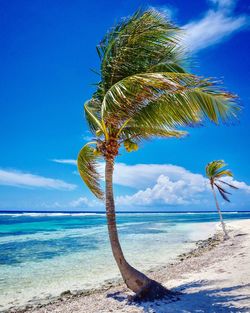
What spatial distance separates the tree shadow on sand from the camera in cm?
550

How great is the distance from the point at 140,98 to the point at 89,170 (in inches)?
115

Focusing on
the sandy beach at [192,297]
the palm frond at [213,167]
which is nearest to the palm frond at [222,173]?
the palm frond at [213,167]

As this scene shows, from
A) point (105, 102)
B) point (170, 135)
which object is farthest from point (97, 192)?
point (105, 102)

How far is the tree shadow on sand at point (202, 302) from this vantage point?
5.50 meters

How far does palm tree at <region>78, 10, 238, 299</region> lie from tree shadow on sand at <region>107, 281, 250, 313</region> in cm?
38

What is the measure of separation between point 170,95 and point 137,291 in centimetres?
427

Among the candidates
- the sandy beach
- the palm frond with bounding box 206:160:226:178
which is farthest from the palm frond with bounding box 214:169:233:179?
the sandy beach

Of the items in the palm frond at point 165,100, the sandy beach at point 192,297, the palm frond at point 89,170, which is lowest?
the sandy beach at point 192,297

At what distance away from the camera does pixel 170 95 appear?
5.98 metres

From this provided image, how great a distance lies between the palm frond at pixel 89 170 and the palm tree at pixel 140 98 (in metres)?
1.14

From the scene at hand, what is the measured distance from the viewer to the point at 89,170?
8047mm

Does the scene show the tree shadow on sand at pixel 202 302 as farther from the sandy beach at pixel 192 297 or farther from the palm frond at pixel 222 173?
the palm frond at pixel 222 173

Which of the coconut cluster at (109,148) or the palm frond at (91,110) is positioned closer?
the coconut cluster at (109,148)

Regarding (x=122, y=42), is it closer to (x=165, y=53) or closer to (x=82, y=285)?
(x=165, y=53)
